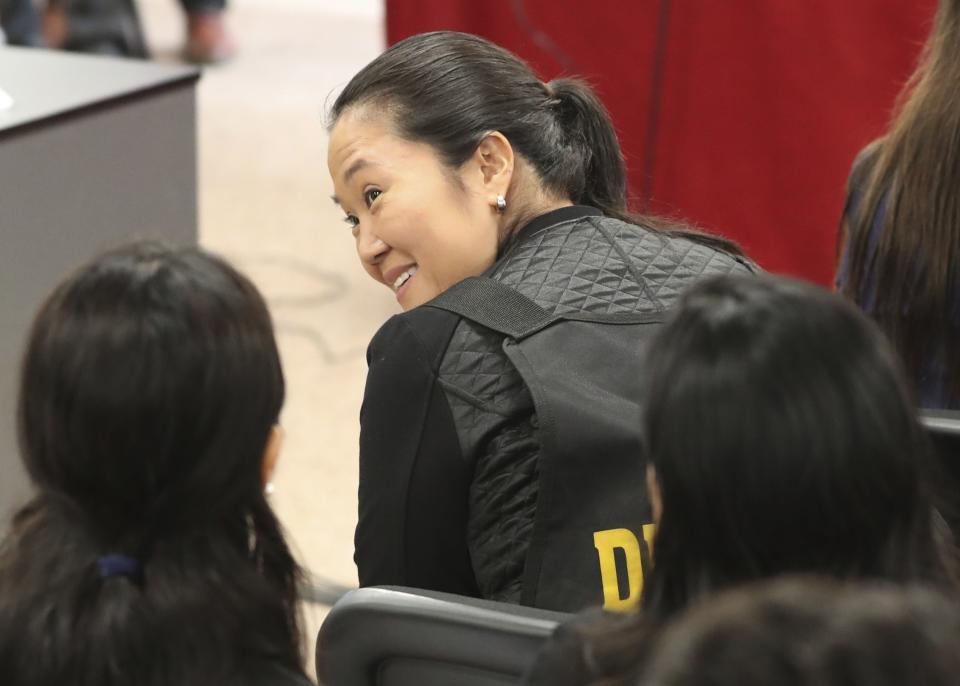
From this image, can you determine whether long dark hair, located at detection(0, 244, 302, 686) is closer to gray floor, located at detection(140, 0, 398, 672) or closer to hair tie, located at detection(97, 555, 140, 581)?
hair tie, located at detection(97, 555, 140, 581)

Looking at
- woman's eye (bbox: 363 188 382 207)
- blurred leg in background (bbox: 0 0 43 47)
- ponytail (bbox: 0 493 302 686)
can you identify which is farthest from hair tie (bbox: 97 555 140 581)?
blurred leg in background (bbox: 0 0 43 47)

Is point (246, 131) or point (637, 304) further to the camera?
point (246, 131)

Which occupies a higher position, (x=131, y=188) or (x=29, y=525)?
(x=29, y=525)

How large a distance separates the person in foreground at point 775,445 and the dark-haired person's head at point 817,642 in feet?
0.56

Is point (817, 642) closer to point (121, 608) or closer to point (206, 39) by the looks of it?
point (121, 608)

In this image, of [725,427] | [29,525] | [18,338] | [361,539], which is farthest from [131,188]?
[725,427]

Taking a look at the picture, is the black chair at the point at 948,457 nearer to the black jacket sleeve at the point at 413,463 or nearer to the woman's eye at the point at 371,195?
the black jacket sleeve at the point at 413,463

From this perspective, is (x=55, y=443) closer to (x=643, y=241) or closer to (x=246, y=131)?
(x=643, y=241)

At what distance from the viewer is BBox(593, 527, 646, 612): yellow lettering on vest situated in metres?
1.07

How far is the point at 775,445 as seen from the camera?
2.37 ft

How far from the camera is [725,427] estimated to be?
73cm

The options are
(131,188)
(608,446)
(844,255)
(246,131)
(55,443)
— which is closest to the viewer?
(55,443)

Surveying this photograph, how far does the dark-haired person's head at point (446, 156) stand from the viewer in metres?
1.29

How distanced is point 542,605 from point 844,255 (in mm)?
715
